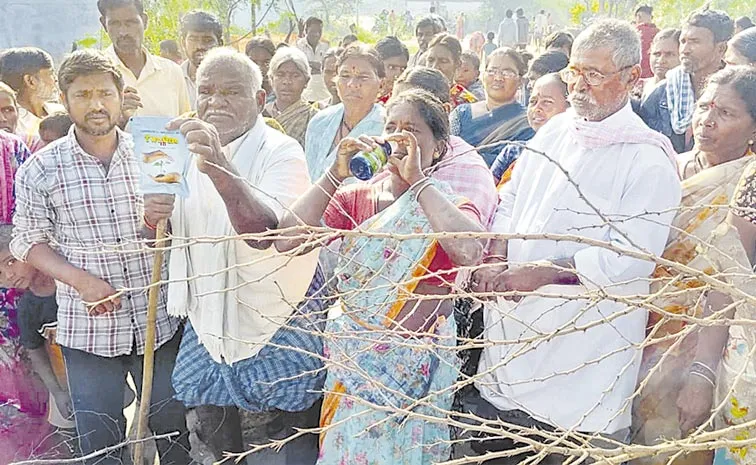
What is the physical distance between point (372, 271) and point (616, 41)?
1015 millimetres

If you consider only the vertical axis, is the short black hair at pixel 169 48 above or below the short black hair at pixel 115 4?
below

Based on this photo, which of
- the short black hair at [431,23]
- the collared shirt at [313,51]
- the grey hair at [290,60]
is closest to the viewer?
the grey hair at [290,60]

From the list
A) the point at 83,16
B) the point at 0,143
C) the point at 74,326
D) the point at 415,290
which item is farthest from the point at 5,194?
the point at 83,16

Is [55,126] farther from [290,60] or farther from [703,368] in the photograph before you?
[703,368]

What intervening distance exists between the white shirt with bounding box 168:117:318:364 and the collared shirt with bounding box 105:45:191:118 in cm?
180

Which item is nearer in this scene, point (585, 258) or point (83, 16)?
point (585, 258)

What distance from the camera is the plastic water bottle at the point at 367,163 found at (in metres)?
2.03

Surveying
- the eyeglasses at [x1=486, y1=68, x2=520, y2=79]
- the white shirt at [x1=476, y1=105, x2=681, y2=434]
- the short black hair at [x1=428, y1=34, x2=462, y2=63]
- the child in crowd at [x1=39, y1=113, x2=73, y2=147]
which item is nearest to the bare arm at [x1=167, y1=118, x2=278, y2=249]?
the white shirt at [x1=476, y1=105, x2=681, y2=434]

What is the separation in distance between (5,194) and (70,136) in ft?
1.52

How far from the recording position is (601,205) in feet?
7.18

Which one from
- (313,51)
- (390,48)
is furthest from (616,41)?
(313,51)

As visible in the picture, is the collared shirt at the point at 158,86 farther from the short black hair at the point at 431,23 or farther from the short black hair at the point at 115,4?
the short black hair at the point at 431,23

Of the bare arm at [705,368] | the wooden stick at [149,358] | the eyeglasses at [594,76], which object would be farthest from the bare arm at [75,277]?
the bare arm at [705,368]

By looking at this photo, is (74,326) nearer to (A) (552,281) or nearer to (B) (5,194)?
(B) (5,194)
